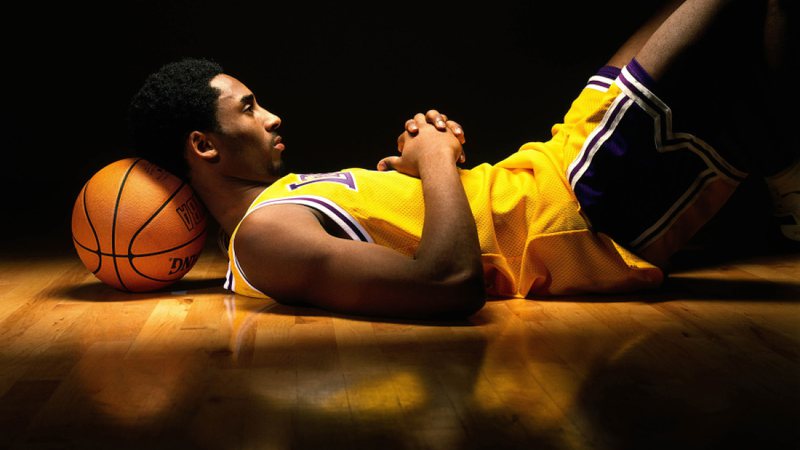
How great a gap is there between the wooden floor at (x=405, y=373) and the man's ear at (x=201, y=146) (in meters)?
0.39

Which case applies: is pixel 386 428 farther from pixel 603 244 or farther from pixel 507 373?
Answer: pixel 603 244

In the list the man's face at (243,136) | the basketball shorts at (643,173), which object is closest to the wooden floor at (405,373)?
the basketball shorts at (643,173)

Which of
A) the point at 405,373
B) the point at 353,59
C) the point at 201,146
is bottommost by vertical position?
the point at 405,373

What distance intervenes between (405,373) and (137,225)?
1006 millimetres

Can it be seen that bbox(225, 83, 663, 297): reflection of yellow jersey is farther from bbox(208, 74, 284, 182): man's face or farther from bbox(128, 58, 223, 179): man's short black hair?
bbox(128, 58, 223, 179): man's short black hair

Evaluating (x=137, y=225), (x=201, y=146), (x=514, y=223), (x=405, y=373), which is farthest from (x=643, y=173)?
(x=137, y=225)

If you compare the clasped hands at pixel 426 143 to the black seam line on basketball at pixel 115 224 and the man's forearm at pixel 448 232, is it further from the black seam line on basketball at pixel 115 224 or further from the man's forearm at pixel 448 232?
the black seam line on basketball at pixel 115 224

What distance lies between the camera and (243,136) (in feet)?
8.77

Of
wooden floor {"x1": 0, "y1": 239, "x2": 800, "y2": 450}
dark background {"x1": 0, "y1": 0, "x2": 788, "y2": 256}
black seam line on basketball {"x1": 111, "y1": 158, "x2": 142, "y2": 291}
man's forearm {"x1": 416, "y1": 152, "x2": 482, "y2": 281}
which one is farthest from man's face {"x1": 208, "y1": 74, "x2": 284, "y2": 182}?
dark background {"x1": 0, "y1": 0, "x2": 788, "y2": 256}

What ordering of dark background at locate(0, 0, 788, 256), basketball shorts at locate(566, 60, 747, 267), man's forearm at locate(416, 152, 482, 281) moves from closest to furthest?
1. man's forearm at locate(416, 152, 482, 281)
2. basketball shorts at locate(566, 60, 747, 267)
3. dark background at locate(0, 0, 788, 256)

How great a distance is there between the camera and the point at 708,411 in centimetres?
164

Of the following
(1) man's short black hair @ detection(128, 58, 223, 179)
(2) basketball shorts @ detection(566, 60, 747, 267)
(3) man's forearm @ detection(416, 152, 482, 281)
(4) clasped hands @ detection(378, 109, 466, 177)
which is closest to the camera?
(3) man's forearm @ detection(416, 152, 482, 281)

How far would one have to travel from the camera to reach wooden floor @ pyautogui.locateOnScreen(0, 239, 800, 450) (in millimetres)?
1575

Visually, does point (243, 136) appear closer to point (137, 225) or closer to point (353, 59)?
point (137, 225)
